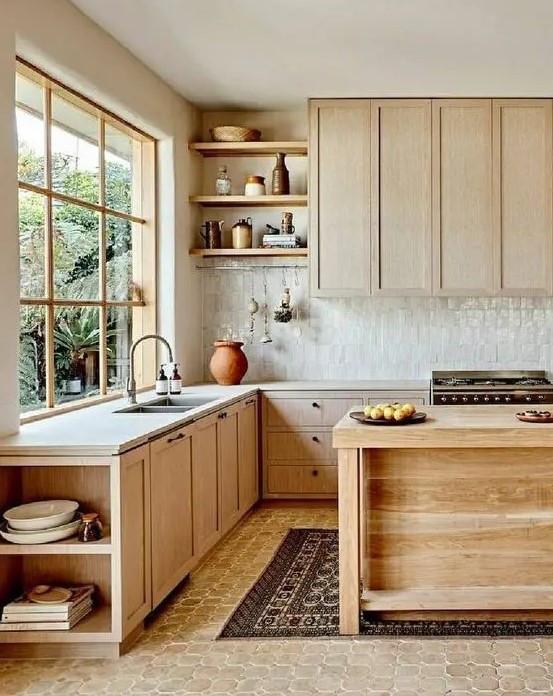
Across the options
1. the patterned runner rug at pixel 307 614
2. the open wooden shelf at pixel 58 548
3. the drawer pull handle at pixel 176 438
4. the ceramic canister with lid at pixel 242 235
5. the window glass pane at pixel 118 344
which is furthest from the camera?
the ceramic canister with lid at pixel 242 235

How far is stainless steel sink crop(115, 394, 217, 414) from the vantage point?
14.5 ft

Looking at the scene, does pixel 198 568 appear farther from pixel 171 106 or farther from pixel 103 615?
pixel 171 106

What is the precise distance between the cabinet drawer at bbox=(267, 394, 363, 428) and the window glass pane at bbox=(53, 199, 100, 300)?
152 cm

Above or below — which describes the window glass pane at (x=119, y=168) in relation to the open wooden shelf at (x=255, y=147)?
below

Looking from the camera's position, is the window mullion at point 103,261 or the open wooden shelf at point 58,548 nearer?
the open wooden shelf at point 58,548

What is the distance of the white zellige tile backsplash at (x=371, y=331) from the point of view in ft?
19.5

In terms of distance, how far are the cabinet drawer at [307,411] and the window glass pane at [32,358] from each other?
1891 mm

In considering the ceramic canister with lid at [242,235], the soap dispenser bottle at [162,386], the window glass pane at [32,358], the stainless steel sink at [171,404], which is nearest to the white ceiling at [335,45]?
the ceramic canister with lid at [242,235]

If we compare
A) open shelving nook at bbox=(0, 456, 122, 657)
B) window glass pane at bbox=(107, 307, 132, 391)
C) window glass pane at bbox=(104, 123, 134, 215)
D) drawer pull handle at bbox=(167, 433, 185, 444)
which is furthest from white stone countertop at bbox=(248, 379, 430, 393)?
open shelving nook at bbox=(0, 456, 122, 657)

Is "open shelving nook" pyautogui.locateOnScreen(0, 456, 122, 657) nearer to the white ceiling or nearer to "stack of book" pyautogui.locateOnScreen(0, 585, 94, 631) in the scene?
"stack of book" pyautogui.locateOnScreen(0, 585, 94, 631)

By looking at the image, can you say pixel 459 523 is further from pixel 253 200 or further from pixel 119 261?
pixel 253 200

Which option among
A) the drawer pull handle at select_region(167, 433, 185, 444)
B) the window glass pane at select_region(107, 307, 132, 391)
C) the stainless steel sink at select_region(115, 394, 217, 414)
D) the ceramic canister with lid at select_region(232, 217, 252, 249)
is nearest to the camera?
the drawer pull handle at select_region(167, 433, 185, 444)

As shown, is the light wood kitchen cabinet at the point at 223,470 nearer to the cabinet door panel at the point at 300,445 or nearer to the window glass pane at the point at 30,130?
the cabinet door panel at the point at 300,445

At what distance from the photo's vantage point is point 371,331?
19.8 ft
